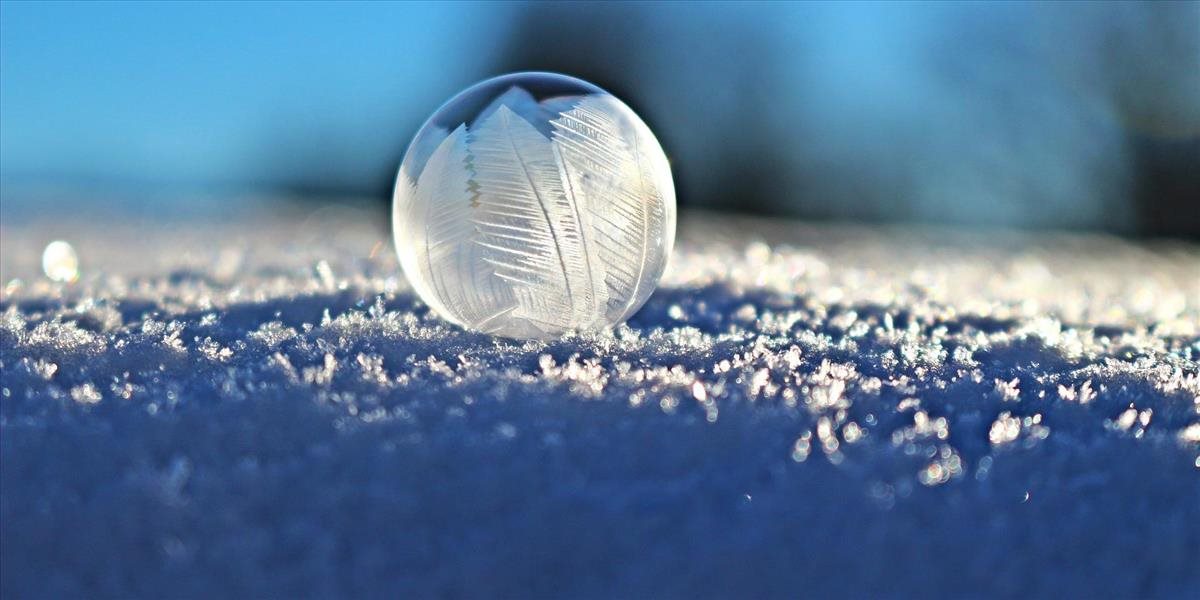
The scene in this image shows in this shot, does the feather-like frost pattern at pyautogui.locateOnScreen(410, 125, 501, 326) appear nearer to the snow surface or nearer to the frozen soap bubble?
the frozen soap bubble

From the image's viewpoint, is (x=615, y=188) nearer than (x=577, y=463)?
No

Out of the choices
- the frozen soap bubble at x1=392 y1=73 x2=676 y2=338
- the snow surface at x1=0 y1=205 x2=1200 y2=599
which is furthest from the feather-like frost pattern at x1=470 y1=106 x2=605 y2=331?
the snow surface at x1=0 y1=205 x2=1200 y2=599

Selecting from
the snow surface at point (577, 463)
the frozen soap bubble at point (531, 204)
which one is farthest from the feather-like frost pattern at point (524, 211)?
the snow surface at point (577, 463)

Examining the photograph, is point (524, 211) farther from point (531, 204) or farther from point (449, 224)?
point (449, 224)

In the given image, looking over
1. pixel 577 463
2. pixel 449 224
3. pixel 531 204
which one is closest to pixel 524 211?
pixel 531 204

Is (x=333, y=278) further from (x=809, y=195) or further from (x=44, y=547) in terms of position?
(x=809, y=195)

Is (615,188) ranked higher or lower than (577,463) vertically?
higher
